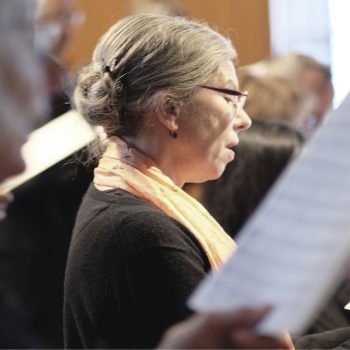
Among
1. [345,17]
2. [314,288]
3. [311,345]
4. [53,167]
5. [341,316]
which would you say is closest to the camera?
[314,288]

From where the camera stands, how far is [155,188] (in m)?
1.65

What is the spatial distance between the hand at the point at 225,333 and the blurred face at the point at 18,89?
27 cm

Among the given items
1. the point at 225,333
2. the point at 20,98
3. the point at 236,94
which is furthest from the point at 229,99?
the point at 225,333

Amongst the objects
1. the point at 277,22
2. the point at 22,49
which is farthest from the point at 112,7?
the point at 22,49

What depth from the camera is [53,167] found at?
235 cm

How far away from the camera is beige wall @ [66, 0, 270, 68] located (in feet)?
A: 14.5

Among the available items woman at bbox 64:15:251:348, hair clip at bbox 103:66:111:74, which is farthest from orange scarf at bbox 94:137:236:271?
hair clip at bbox 103:66:111:74

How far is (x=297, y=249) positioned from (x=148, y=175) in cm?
86

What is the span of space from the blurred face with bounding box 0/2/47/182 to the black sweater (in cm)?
54

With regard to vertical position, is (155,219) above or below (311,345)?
above

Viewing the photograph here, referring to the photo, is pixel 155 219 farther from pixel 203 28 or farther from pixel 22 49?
pixel 22 49

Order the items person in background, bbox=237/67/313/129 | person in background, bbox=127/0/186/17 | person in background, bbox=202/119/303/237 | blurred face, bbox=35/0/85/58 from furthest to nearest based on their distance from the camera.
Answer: person in background, bbox=127/0/186/17 < blurred face, bbox=35/0/85/58 < person in background, bbox=237/67/313/129 < person in background, bbox=202/119/303/237

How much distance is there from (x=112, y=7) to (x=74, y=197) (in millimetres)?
2183

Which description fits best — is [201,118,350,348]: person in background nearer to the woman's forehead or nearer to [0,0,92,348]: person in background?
[0,0,92,348]: person in background
